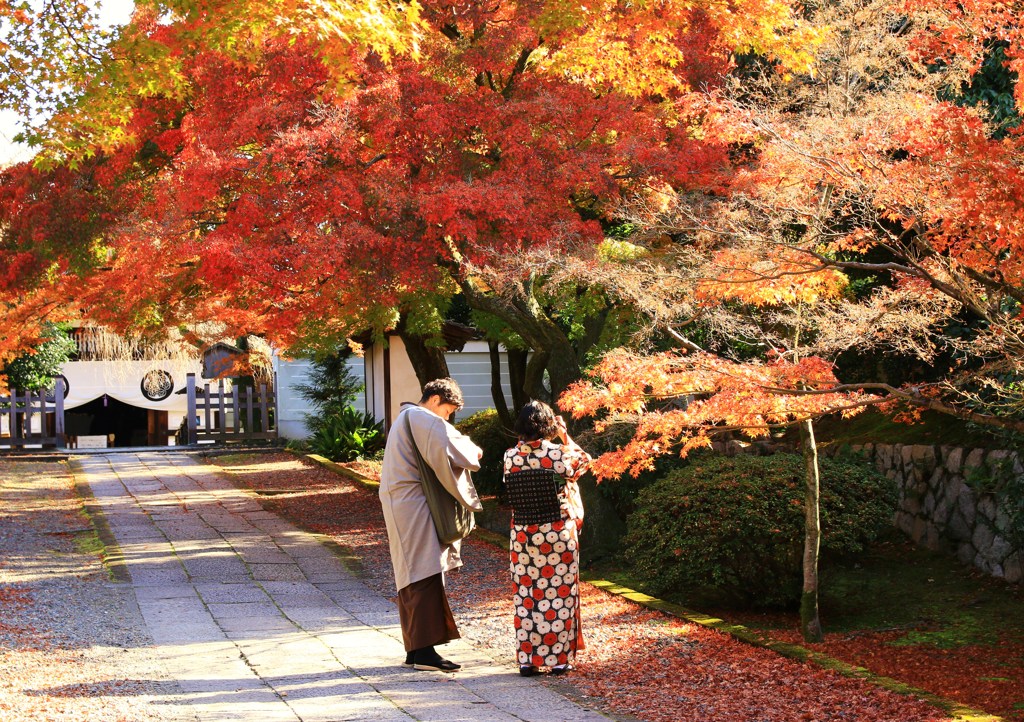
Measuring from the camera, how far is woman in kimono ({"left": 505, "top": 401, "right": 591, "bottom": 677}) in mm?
5977

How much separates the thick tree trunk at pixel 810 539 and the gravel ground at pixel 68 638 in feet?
14.6

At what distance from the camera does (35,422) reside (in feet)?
93.9

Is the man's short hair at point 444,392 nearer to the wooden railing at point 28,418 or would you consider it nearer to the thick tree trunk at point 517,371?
the thick tree trunk at point 517,371

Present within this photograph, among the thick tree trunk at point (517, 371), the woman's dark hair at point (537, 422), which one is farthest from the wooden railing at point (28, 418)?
the woman's dark hair at point (537, 422)

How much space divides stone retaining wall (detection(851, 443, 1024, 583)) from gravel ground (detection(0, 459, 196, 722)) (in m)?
6.81

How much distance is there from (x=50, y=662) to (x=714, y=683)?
3923mm

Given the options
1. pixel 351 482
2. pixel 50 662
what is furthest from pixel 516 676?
pixel 351 482

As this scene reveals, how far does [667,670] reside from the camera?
20.2 feet

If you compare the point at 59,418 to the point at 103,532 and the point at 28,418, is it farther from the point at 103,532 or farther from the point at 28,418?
the point at 103,532

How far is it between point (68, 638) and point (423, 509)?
2.68 meters

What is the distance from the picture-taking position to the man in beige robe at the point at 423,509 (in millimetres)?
6035

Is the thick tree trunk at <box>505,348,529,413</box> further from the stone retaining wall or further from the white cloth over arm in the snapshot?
the white cloth over arm

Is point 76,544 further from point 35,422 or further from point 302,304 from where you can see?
point 35,422

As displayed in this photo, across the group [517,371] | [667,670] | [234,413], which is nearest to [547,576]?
[667,670]
